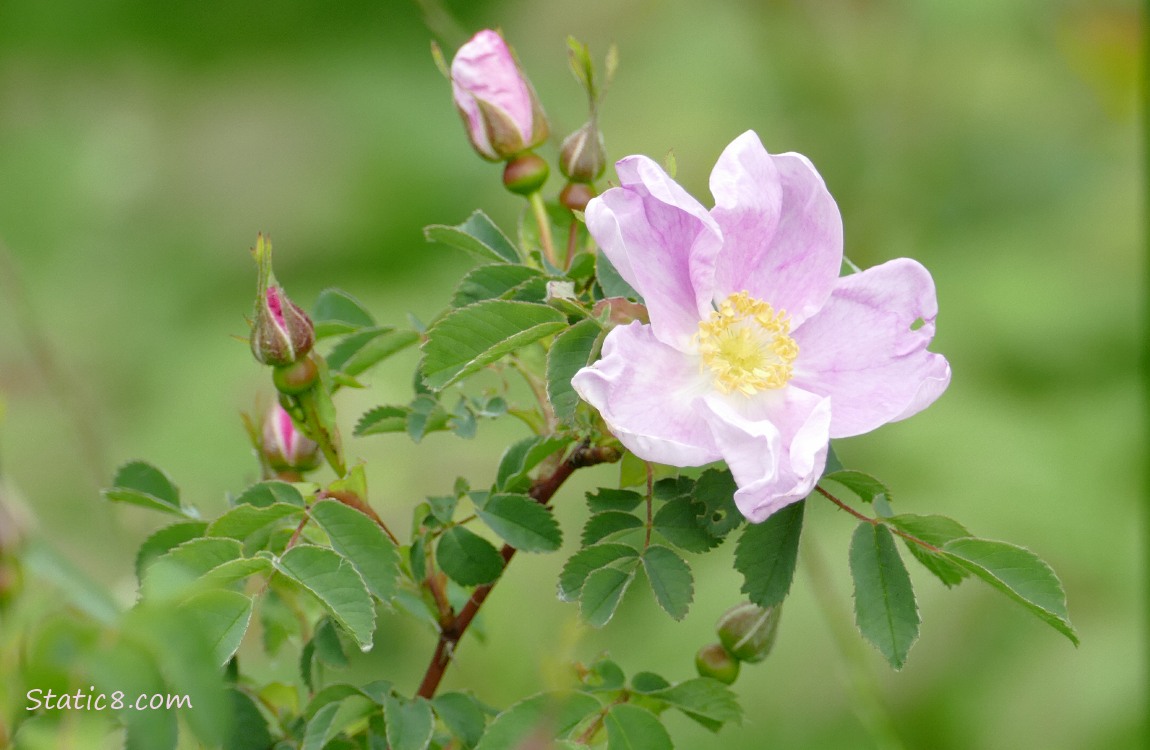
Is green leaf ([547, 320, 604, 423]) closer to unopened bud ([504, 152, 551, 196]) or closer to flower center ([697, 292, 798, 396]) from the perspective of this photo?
flower center ([697, 292, 798, 396])

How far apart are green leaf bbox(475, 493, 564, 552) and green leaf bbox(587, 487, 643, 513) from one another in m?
0.03

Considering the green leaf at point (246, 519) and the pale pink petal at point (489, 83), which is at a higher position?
the pale pink petal at point (489, 83)

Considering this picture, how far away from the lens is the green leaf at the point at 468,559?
814 mm

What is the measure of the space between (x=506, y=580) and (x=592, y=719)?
165cm

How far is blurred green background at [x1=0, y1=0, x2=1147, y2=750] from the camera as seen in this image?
7.22ft

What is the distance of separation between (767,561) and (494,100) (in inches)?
16.3

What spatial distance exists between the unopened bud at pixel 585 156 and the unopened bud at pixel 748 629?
34 centimetres

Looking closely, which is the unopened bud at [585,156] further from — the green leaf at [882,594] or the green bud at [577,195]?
the green leaf at [882,594]

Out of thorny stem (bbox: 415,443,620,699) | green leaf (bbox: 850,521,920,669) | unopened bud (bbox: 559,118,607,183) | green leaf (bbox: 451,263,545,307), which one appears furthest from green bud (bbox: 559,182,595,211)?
green leaf (bbox: 850,521,920,669)

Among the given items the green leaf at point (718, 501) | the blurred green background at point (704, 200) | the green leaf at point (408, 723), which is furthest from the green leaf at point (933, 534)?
the blurred green background at point (704, 200)

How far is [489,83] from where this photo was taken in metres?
0.93

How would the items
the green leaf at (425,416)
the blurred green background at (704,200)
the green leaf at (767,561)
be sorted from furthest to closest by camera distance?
1. the blurred green background at (704,200)
2. the green leaf at (425,416)
3. the green leaf at (767,561)

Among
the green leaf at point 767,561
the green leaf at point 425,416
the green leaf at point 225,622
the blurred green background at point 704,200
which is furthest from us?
the blurred green background at point 704,200

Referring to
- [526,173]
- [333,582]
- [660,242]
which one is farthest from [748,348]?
[333,582]
